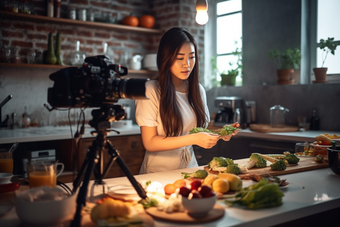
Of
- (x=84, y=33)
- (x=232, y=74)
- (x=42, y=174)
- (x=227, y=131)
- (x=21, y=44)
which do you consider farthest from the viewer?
(x=232, y=74)

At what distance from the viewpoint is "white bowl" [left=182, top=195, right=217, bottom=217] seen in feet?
3.58

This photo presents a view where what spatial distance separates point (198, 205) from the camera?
1.09m

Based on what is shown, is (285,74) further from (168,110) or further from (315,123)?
(168,110)

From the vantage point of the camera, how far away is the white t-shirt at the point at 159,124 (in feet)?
6.80

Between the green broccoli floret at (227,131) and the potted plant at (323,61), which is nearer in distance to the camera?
the green broccoli floret at (227,131)

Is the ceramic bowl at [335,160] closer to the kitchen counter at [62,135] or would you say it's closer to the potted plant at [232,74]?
the kitchen counter at [62,135]

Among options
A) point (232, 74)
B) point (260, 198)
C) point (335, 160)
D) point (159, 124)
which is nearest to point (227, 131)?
point (159, 124)

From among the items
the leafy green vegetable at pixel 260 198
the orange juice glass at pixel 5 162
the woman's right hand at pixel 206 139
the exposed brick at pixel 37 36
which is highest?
the exposed brick at pixel 37 36

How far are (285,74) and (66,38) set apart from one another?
256 cm

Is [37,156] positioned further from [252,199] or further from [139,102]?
[252,199]

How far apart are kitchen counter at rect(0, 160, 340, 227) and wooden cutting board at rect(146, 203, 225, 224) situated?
1 cm

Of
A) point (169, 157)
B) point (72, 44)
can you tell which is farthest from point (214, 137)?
point (72, 44)

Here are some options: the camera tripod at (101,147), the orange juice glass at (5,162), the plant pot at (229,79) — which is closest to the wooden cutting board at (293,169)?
the camera tripod at (101,147)

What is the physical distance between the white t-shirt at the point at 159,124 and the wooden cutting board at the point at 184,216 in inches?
37.8
